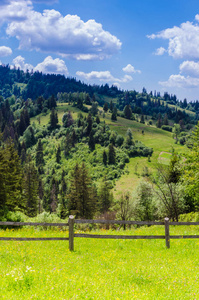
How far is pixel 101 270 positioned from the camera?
8992mm

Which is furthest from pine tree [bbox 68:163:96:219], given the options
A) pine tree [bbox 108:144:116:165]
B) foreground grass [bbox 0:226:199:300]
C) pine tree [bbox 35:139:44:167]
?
pine tree [bbox 35:139:44:167]

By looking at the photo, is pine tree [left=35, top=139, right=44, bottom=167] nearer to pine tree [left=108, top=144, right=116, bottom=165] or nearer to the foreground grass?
pine tree [left=108, top=144, right=116, bottom=165]

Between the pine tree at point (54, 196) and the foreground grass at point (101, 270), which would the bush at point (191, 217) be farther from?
the pine tree at point (54, 196)

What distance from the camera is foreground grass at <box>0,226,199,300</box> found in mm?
6672

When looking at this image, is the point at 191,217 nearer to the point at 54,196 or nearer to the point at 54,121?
the point at 54,196

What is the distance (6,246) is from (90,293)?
7594 millimetres

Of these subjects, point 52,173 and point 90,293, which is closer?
point 90,293

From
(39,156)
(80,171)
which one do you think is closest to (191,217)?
(80,171)

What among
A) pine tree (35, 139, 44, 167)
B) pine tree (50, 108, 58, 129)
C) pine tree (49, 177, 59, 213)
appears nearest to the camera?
pine tree (49, 177, 59, 213)

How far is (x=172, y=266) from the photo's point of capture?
981cm

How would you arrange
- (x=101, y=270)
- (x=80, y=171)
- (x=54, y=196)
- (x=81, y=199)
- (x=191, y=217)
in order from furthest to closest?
1. (x=54, y=196)
2. (x=80, y=171)
3. (x=81, y=199)
4. (x=191, y=217)
5. (x=101, y=270)

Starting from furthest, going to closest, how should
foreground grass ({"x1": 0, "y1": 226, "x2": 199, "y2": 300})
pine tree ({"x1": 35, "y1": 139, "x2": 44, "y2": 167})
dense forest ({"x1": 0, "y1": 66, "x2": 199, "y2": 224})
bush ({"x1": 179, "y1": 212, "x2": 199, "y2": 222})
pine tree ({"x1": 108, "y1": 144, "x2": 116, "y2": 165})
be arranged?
pine tree ({"x1": 35, "y1": 139, "x2": 44, "y2": 167}) → pine tree ({"x1": 108, "y1": 144, "x2": 116, "y2": 165}) → dense forest ({"x1": 0, "y1": 66, "x2": 199, "y2": 224}) → bush ({"x1": 179, "y1": 212, "x2": 199, "y2": 222}) → foreground grass ({"x1": 0, "y1": 226, "x2": 199, "y2": 300})

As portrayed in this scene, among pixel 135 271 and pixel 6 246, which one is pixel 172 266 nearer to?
pixel 135 271

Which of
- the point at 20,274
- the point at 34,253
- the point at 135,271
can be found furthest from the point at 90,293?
the point at 34,253
